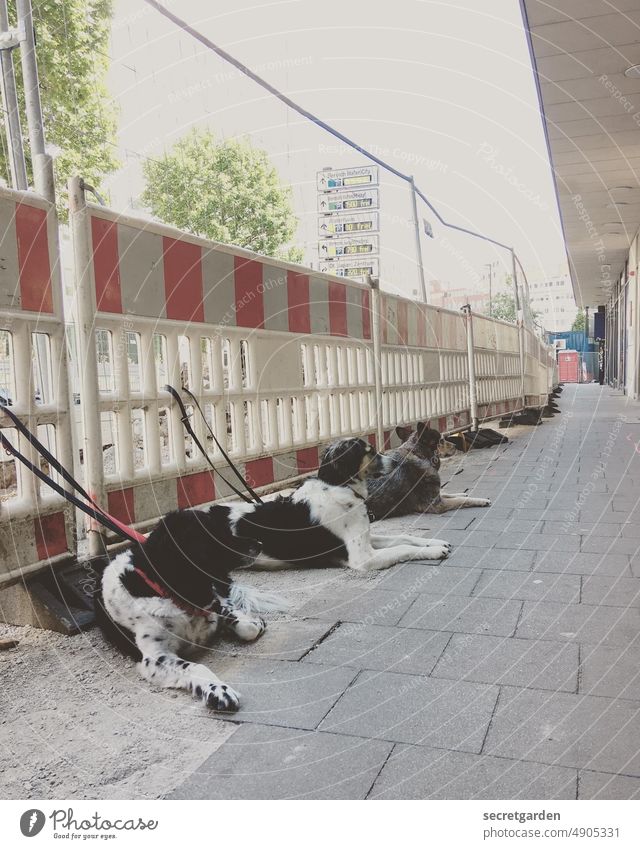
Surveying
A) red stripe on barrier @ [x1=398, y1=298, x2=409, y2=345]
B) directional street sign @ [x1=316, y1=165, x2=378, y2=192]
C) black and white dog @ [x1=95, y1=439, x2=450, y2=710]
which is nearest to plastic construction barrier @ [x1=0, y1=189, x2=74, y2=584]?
black and white dog @ [x1=95, y1=439, x2=450, y2=710]

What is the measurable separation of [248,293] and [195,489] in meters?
1.49

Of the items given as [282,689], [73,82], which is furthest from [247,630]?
[73,82]

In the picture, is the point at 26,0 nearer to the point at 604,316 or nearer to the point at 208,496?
the point at 208,496

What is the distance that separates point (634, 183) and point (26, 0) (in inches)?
460

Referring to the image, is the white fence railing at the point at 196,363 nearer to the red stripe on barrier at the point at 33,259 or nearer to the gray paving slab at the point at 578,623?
the red stripe on barrier at the point at 33,259

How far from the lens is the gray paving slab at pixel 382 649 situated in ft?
9.35

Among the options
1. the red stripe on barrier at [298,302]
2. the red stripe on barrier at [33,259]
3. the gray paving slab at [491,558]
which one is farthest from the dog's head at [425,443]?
the red stripe on barrier at [33,259]

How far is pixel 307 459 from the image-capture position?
5977mm

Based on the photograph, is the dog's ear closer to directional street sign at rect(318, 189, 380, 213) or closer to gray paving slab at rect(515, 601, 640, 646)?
gray paving slab at rect(515, 601, 640, 646)

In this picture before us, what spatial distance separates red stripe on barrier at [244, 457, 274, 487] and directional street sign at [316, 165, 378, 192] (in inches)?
498

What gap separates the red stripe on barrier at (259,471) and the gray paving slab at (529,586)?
1822 mm

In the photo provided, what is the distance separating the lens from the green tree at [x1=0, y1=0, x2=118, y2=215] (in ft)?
38.6

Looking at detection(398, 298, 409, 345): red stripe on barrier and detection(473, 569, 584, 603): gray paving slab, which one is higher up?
detection(398, 298, 409, 345): red stripe on barrier

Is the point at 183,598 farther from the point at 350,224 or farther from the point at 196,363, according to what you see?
the point at 350,224
